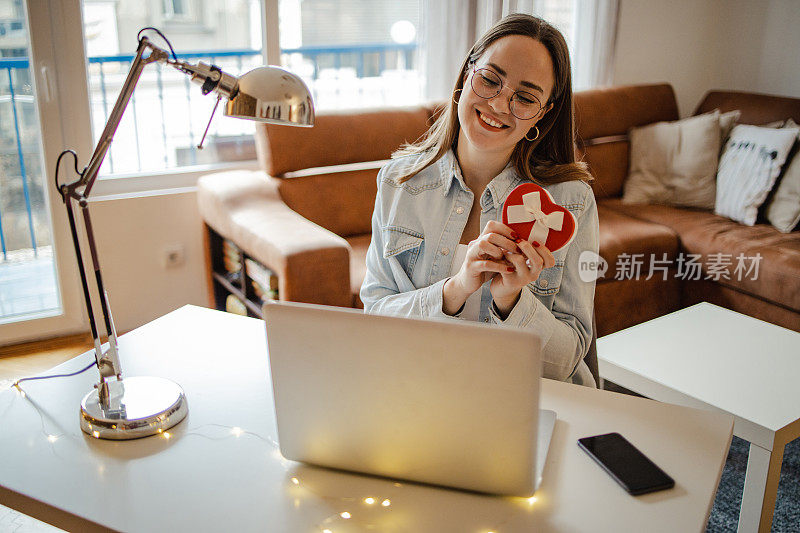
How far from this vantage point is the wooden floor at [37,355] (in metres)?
2.62

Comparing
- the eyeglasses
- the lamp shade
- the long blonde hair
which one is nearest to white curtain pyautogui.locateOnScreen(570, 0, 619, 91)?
the long blonde hair

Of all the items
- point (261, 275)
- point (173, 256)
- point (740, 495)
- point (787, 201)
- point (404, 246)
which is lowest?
point (740, 495)

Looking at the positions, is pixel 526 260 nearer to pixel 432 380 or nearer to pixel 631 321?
pixel 432 380

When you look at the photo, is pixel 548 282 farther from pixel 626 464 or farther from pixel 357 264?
pixel 357 264

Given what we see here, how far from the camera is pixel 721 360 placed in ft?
6.59

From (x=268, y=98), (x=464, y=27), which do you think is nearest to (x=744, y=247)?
(x=464, y=27)

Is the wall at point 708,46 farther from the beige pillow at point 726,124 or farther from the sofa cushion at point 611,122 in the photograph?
the beige pillow at point 726,124

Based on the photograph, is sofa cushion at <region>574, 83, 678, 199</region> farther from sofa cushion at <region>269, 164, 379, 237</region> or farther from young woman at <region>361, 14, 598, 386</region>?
young woman at <region>361, 14, 598, 386</region>

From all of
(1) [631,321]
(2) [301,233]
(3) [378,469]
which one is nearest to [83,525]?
(3) [378,469]

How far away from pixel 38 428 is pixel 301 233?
1289 mm

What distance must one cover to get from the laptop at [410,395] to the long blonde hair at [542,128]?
2.13 feet

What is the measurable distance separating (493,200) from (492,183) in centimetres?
3

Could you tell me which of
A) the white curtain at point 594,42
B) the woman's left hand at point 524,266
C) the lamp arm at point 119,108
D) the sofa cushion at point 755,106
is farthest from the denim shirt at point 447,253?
the white curtain at point 594,42

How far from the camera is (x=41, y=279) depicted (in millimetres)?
2959
